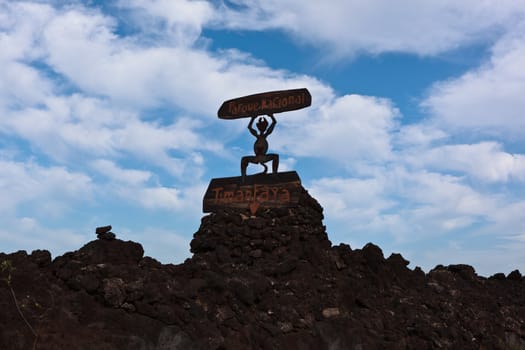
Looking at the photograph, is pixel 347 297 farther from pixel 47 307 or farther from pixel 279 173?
pixel 47 307

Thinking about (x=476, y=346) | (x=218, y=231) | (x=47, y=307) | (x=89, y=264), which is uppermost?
(x=218, y=231)

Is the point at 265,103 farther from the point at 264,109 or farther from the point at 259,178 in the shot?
the point at 259,178

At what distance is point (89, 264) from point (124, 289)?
1340 millimetres

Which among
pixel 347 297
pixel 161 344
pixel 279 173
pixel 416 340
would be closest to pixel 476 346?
pixel 416 340

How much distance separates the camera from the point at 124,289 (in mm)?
7891

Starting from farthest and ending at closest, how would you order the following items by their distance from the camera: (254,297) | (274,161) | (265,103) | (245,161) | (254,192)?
1. (265,103)
2. (245,161)
3. (274,161)
4. (254,192)
5. (254,297)

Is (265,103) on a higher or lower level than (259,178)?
higher

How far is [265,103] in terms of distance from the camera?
14977mm

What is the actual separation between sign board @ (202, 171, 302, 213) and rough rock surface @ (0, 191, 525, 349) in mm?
310

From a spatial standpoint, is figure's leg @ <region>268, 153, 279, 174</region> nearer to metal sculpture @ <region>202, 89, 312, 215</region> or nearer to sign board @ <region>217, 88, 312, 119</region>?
metal sculpture @ <region>202, 89, 312, 215</region>

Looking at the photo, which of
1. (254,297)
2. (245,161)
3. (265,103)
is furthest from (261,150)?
(254,297)

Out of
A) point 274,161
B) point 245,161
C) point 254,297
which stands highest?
point 245,161

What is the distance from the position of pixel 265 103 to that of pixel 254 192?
2.72 metres

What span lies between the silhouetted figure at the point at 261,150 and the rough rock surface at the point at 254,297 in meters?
1.32
